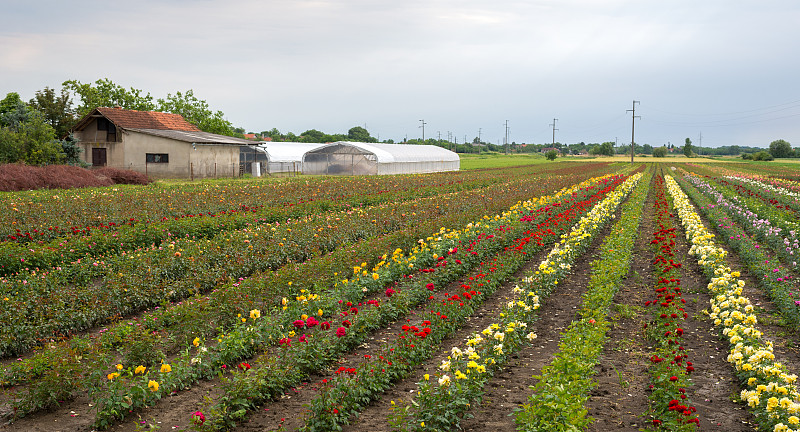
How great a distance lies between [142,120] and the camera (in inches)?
1761

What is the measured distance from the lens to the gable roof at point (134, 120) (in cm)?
4091

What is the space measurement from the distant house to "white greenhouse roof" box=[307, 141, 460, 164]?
870 cm

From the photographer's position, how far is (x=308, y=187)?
2669 centimetres

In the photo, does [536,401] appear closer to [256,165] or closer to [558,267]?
[558,267]

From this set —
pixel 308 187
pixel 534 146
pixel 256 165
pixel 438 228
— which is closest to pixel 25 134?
pixel 256 165

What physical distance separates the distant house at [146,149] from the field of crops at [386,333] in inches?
1011

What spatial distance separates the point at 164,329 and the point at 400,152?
45598 mm

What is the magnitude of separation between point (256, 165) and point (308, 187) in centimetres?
1986

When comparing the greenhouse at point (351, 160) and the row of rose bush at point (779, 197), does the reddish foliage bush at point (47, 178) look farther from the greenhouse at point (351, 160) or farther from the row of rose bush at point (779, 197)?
the row of rose bush at point (779, 197)

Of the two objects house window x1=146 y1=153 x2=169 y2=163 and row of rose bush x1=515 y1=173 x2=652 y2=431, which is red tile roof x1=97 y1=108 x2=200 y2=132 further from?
row of rose bush x1=515 y1=173 x2=652 y2=431

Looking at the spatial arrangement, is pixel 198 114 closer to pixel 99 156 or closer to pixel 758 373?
pixel 99 156

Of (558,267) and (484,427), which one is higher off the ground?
(558,267)

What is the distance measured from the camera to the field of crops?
5.52 meters

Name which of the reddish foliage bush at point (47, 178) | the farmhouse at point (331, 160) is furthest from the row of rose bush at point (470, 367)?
the farmhouse at point (331, 160)
